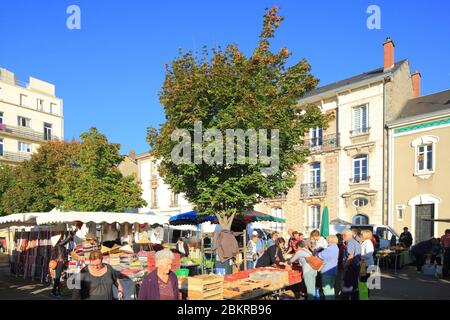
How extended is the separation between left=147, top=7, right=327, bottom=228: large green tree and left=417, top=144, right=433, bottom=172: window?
10954 mm

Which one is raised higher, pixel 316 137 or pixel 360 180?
pixel 316 137

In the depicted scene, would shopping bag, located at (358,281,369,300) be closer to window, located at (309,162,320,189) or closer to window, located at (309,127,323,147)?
window, located at (309,162,320,189)

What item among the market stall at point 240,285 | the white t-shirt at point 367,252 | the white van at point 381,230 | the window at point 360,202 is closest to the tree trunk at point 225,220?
the market stall at point 240,285

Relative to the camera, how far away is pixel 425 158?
21969mm

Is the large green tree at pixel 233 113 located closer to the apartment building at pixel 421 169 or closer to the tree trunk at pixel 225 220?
the tree trunk at pixel 225 220

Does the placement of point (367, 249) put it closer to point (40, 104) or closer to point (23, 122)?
point (23, 122)

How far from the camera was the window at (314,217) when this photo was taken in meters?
27.1

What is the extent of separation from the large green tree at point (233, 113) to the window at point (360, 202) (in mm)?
11729

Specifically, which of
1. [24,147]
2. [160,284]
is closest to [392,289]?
[160,284]

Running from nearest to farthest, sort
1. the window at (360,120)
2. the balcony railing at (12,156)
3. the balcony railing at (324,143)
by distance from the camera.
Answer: the window at (360,120)
the balcony railing at (324,143)
the balcony railing at (12,156)

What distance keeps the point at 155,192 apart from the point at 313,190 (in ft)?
58.7

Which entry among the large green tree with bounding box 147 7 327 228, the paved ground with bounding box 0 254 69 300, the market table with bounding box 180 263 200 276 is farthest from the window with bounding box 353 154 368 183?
the paved ground with bounding box 0 254 69 300
